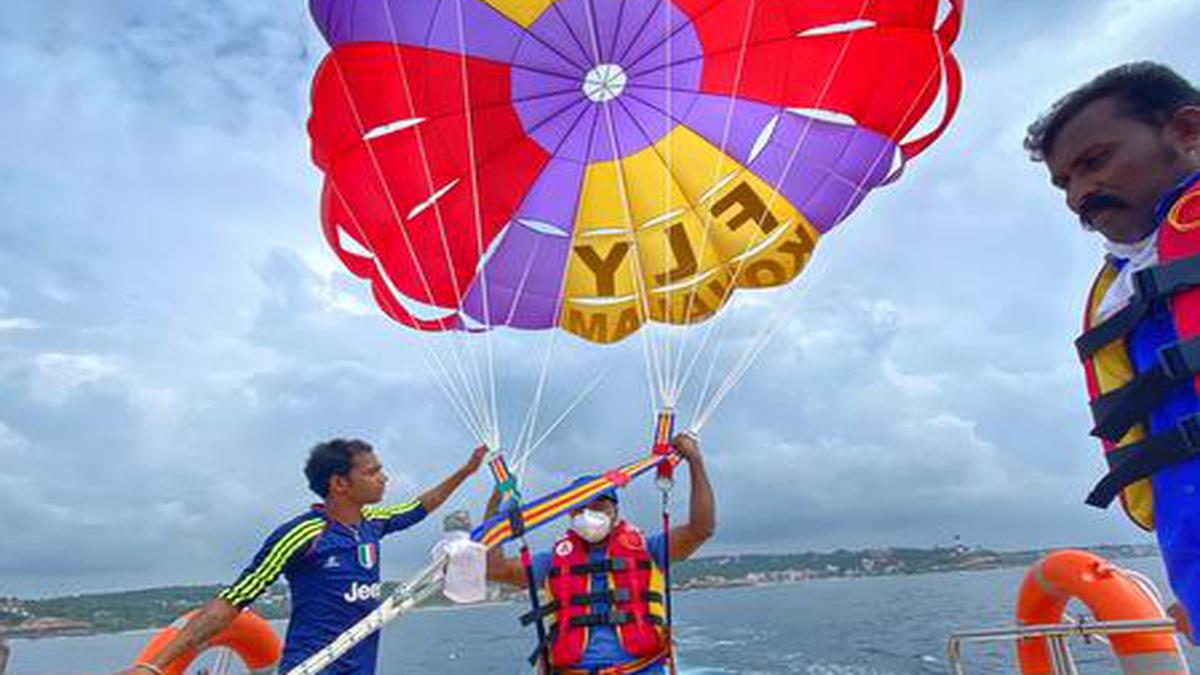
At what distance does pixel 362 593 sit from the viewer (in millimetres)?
4148

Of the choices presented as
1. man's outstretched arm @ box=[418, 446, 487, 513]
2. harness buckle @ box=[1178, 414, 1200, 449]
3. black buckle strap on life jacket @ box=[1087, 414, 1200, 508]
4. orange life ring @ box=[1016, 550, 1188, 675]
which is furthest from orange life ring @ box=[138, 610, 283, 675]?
harness buckle @ box=[1178, 414, 1200, 449]

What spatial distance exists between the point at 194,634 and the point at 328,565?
86 cm

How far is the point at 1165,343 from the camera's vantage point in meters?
1.58

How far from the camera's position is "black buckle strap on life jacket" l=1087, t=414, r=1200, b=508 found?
1452 millimetres

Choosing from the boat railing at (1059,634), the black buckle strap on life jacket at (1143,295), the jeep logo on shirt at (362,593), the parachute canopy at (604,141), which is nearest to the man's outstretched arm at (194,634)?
the jeep logo on shirt at (362,593)

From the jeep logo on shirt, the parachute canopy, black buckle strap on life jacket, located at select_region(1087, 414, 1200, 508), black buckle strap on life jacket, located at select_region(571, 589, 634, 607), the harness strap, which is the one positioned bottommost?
the harness strap

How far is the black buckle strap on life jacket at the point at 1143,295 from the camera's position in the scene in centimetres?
148

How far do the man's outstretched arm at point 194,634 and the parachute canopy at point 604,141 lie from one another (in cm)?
347

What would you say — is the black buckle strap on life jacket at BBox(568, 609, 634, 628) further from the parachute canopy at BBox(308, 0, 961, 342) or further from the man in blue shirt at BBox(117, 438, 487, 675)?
the parachute canopy at BBox(308, 0, 961, 342)

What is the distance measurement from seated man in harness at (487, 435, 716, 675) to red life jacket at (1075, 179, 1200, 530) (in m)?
3.08

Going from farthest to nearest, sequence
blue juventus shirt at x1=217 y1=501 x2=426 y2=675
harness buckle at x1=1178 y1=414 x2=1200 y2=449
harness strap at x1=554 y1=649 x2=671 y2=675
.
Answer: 1. harness strap at x1=554 y1=649 x2=671 y2=675
2. blue juventus shirt at x1=217 y1=501 x2=426 y2=675
3. harness buckle at x1=1178 y1=414 x2=1200 y2=449

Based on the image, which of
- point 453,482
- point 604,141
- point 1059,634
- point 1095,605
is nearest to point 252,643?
point 453,482

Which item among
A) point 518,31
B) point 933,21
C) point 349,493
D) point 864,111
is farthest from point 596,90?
point 349,493

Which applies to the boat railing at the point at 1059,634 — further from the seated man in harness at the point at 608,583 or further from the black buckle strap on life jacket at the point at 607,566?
the black buckle strap on life jacket at the point at 607,566
